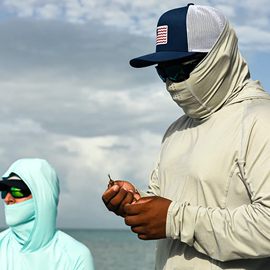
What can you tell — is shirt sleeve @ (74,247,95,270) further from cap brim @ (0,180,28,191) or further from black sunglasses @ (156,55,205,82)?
black sunglasses @ (156,55,205,82)

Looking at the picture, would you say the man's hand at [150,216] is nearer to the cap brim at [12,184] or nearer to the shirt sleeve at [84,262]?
the shirt sleeve at [84,262]

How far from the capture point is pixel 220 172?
94.0 inches

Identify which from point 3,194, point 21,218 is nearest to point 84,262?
point 21,218

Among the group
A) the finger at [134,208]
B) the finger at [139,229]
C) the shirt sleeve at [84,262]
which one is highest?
the finger at [134,208]

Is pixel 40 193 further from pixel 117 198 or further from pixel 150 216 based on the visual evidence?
pixel 150 216

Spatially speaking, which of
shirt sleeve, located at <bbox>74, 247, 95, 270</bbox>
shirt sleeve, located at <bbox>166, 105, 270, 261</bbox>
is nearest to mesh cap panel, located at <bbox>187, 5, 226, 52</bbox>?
shirt sleeve, located at <bbox>166, 105, 270, 261</bbox>

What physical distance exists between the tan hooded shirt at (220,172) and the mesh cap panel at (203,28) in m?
0.03

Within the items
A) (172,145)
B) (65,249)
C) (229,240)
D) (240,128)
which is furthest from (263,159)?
(65,249)

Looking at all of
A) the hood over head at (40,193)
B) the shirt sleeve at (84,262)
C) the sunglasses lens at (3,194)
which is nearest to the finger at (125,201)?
the shirt sleeve at (84,262)

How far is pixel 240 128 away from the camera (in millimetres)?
2410

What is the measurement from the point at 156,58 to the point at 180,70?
0.12m

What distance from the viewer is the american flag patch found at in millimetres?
2598

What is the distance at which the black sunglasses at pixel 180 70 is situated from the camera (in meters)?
2.52

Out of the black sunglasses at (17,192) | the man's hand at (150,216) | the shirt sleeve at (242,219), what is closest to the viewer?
the shirt sleeve at (242,219)
